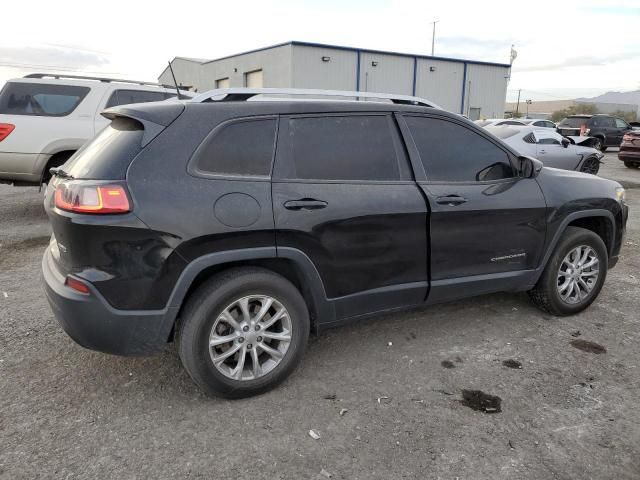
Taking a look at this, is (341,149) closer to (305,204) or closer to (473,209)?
(305,204)

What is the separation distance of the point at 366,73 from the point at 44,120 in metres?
26.5

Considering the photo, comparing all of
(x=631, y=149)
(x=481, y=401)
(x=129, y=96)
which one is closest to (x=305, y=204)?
(x=481, y=401)

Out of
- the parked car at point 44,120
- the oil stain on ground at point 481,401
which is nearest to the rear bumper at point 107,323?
the oil stain on ground at point 481,401

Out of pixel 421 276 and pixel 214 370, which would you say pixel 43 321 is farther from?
pixel 421 276

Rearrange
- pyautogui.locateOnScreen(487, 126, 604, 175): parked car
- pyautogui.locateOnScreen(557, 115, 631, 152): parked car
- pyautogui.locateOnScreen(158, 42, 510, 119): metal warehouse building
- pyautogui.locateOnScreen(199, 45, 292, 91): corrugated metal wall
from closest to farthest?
1. pyautogui.locateOnScreen(487, 126, 604, 175): parked car
2. pyautogui.locateOnScreen(557, 115, 631, 152): parked car
3. pyautogui.locateOnScreen(199, 45, 292, 91): corrugated metal wall
4. pyautogui.locateOnScreen(158, 42, 510, 119): metal warehouse building

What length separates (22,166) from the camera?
7.14 meters

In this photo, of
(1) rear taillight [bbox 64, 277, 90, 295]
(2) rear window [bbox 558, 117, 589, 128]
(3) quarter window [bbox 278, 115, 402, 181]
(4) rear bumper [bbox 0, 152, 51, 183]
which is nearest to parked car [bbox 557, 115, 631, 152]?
(2) rear window [bbox 558, 117, 589, 128]

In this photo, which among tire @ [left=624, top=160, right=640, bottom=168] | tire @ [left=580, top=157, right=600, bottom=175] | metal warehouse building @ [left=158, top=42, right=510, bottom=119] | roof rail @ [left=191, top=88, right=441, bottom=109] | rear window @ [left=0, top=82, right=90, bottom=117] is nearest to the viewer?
roof rail @ [left=191, top=88, right=441, bottom=109]

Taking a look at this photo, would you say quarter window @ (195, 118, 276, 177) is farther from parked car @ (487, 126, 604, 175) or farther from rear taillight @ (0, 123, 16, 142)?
parked car @ (487, 126, 604, 175)

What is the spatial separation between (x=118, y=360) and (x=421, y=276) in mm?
2135

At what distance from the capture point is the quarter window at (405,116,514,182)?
3.55 metres

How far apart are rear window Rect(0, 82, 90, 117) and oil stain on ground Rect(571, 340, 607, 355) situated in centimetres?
715

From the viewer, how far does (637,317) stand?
437 centimetres

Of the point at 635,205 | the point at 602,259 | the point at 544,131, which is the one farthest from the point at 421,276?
the point at 544,131
